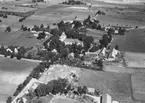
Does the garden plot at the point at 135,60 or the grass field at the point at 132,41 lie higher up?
the grass field at the point at 132,41

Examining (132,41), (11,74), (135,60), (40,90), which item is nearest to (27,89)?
(40,90)

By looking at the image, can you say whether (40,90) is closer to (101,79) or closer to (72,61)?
(101,79)

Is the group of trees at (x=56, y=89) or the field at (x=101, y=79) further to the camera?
the field at (x=101, y=79)

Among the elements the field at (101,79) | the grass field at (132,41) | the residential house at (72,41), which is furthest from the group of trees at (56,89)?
the grass field at (132,41)

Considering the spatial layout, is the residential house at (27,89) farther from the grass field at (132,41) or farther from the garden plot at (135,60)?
the grass field at (132,41)

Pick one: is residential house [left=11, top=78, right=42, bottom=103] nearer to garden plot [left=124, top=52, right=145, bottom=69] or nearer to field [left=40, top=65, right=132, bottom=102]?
field [left=40, top=65, right=132, bottom=102]

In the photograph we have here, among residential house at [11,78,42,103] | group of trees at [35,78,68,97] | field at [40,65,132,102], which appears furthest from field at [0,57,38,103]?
group of trees at [35,78,68,97]
